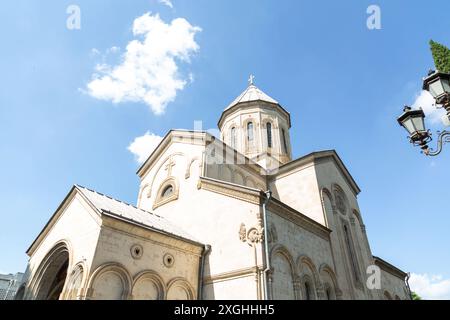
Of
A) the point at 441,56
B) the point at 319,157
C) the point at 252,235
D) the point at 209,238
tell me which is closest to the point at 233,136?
the point at 319,157

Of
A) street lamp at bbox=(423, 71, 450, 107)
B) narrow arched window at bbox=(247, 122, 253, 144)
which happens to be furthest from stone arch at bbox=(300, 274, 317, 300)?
narrow arched window at bbox=(247, 122, 253, 144)

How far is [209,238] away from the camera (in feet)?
36.7

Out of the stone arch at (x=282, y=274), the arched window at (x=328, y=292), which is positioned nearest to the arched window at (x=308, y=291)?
the stone arch at (x=282, y=274)

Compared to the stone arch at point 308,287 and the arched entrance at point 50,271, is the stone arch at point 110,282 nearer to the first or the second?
the arched entrance at point 50,271

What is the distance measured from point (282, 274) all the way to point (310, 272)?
1968 mm

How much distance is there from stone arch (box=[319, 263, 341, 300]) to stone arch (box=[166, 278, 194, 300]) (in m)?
5.37

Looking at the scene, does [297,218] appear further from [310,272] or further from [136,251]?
[136,251]

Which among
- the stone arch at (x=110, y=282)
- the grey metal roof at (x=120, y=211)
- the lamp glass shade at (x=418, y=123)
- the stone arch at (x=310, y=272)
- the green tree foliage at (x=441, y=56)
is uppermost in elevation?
the green tree foliage at (x=441, y=56)

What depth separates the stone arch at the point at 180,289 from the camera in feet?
31.7

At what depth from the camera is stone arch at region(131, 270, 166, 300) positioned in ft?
29.2

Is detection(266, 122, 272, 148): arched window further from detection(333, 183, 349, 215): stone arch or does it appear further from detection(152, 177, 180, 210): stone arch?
detection(152, 177, 180, 210): stone arch

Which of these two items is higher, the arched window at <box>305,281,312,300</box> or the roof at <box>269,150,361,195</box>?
the roof at <box>269,150,361,195</box>

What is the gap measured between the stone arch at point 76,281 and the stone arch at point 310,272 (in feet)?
23.9
